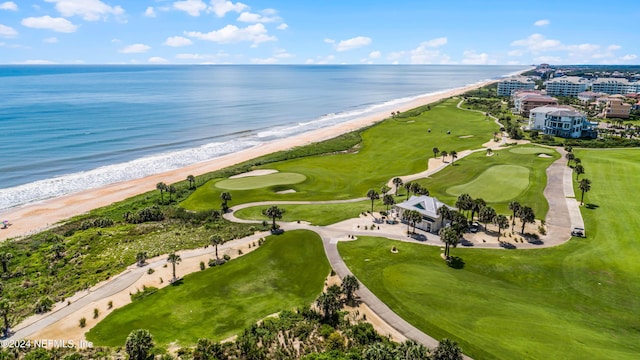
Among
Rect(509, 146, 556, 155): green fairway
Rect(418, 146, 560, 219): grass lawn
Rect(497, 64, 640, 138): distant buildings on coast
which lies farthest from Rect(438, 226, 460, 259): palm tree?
Rect(497, 64, 640, 138): distant buildings on coast

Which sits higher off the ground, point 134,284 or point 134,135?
point 134,135

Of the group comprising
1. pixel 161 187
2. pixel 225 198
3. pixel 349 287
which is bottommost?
pixel 349 287

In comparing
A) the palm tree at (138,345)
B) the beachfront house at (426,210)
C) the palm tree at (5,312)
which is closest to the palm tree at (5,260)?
the palm tree at (5,312)

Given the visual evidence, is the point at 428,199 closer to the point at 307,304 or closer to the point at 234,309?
the point at 307,304

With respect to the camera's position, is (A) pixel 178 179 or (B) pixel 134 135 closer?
(A) pixel 178 179

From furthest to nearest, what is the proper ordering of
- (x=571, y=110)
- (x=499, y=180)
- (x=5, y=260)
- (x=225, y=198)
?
(x=571, y=110) < (x=499, y=180) < (x=225, y=198) < (x=5, y=260)

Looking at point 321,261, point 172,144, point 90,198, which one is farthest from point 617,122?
point 90,198

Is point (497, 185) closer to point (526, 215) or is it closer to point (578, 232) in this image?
point (578, 232)

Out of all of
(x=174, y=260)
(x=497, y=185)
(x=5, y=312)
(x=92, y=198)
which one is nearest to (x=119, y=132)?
(x=92, y=198)
